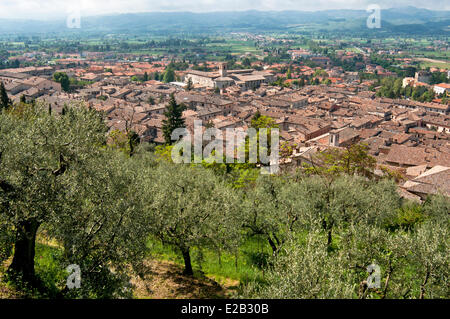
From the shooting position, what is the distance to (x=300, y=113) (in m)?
67.2

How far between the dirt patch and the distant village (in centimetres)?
978

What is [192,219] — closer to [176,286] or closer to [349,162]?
[176,286]

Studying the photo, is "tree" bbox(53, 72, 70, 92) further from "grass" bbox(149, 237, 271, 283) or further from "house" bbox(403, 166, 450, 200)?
"grass" bbox(149, 237, 271, 283)

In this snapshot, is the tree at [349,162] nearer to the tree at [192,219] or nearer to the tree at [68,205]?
the tree at [192,219]

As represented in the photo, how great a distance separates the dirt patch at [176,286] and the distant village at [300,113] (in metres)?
9.78

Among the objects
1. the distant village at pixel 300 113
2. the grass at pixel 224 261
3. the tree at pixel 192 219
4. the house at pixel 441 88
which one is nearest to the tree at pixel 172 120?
the distant village at pixel 300 113

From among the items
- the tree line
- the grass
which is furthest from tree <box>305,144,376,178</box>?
the tree line

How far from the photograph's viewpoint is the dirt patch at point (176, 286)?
12.5m

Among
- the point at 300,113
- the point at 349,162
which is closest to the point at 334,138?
the point at 349,162

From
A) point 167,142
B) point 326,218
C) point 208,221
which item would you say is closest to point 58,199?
point 208,221

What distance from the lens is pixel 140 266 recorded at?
10.1 metres

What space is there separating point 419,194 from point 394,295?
2116 cm

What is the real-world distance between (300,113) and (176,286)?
191 ft

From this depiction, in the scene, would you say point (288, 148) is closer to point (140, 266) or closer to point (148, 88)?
point (140, 266)
